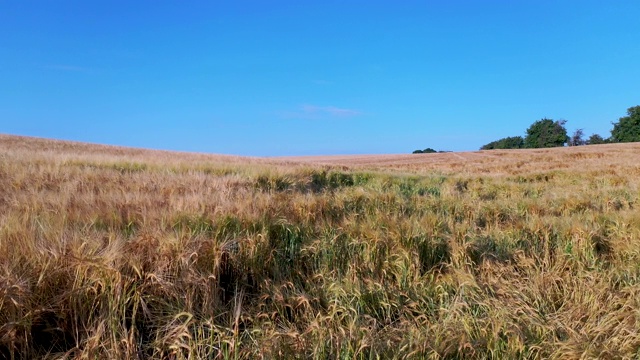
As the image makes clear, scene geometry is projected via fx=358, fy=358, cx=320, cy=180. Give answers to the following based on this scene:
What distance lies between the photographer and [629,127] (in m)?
71.1

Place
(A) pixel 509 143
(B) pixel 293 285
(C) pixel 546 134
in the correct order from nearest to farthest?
(B) pixel 293 285 → (C) pixel 546 134 → (A) pixel 509 143

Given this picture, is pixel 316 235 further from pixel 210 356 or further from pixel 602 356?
pixel 602 356

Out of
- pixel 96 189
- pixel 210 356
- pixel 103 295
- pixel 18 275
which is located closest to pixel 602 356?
pixel 210 356

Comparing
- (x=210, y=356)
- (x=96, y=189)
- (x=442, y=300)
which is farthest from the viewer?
(x=96, y=189)

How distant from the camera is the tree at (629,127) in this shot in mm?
69188

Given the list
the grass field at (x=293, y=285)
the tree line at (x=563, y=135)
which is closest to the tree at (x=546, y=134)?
the tree line at (x=563, y=135)

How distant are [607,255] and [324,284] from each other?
306 centimetres

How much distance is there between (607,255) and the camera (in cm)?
366

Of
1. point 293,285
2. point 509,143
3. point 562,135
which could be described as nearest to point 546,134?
point 562,135

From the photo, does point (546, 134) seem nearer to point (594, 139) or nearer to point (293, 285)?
point (594, 139)

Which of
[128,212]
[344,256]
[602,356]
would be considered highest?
[128,212]

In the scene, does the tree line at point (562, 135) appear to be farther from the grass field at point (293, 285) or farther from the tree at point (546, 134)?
the grass field at point (293, 285)

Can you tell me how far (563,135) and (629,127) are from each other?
438 inches

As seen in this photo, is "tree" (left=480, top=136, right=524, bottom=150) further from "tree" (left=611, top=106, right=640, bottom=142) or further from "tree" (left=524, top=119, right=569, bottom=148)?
"tree" (left=611, top=106, right=640, bottom=142)
